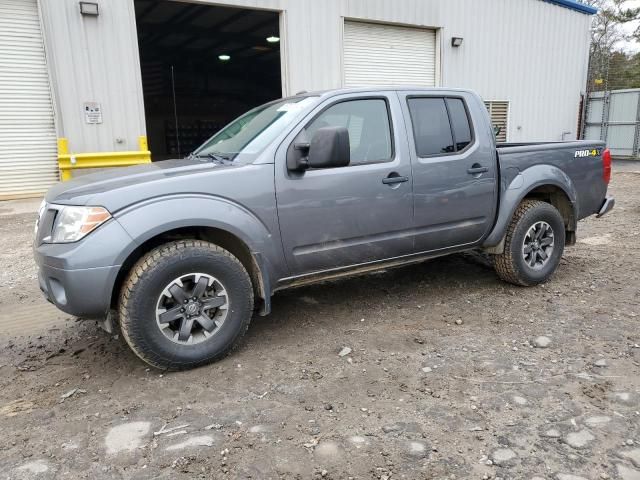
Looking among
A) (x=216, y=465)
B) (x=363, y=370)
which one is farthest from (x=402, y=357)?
(x=216, y=465)

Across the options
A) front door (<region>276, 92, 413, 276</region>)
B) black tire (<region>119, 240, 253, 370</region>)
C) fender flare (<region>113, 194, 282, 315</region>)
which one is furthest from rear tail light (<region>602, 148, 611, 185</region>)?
black tire (<region>119, 240, 253, 370</region>)

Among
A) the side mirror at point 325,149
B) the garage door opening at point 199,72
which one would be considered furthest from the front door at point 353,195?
the garage door opening at point 199,72

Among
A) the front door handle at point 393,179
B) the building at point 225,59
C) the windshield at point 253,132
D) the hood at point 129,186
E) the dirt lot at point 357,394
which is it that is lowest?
the dirt lot at point 357,394

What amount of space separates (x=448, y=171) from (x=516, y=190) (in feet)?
2.67

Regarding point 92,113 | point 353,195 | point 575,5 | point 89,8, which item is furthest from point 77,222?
point 575,5

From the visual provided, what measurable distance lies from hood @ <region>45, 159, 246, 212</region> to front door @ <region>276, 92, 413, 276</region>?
515 mm

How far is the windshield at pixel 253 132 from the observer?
3631 mm

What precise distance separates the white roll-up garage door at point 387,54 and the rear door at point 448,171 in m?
8.30

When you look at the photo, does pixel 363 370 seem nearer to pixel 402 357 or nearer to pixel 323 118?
pixel 402 357

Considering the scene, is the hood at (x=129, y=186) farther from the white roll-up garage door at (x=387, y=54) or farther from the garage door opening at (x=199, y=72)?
the garage door opening at (x=199, y=72)

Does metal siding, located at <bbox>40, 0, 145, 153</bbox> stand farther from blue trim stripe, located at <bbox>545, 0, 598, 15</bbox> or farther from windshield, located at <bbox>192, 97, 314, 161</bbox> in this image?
blue trim stripe, located at <bbox>545, 0, 598, 15</bbox>

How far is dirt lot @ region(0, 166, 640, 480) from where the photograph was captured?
238 centimetres

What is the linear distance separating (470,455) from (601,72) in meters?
28.9

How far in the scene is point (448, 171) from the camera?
4137 mm
